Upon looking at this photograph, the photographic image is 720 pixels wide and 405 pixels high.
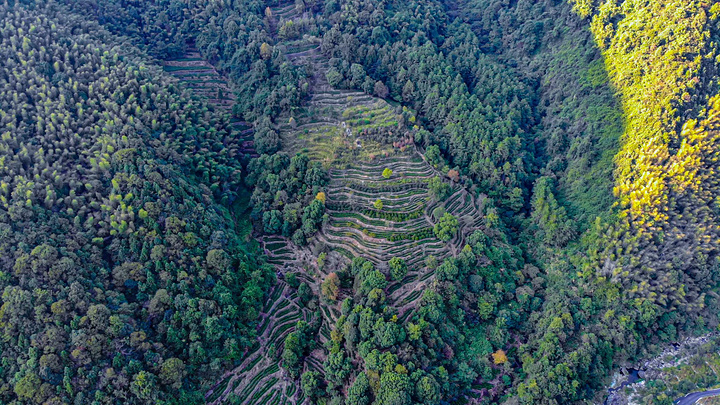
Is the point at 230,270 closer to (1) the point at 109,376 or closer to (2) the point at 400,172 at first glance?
(1) the point at 109,376

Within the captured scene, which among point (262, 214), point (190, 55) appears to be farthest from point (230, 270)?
point (190, 55)

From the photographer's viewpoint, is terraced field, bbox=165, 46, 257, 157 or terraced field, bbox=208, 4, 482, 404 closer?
terraced field, bbox=208, 4, 482, 404

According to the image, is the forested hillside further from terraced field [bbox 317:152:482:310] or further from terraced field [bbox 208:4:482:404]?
terraced field [bbox 317:152:482:310]

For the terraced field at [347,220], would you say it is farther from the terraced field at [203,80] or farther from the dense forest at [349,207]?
the terraced field at [203,80]

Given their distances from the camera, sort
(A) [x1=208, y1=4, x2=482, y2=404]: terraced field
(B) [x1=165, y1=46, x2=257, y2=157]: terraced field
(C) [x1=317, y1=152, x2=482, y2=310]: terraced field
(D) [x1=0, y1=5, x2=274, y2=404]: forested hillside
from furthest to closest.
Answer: (B) [x1=165, y1=46, x2=257, y2=157]: terraced field < (C) [x1=317, y1=152, x2=482, y2=310]: terraced field < (A) [x1=208, y1=4, x2=482, y2=404]: terraced field < (D) [x1=0, y1=5, x2=274, y2=404]: forested hillside

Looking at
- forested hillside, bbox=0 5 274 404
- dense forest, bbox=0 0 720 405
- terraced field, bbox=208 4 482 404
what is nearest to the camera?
forested hillside, bbox=0 5 274 404

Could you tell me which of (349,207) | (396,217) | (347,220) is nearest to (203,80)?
A: (349,207)

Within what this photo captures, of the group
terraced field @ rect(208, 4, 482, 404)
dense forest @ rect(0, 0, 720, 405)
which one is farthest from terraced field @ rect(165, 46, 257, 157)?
terraced field @ rect(208, 4, 482, 404)
